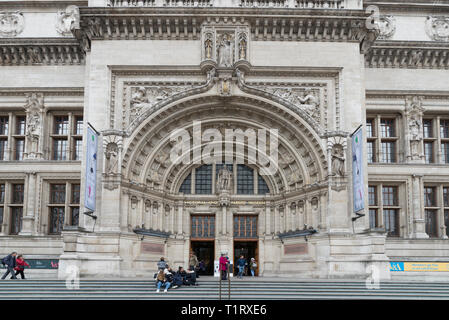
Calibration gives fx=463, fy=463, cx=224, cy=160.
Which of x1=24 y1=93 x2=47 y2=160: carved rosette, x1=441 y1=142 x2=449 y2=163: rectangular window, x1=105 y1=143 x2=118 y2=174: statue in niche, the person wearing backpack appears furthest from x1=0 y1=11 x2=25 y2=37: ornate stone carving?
x1=441 y1=142 x2=449 y2=163: rectangular window

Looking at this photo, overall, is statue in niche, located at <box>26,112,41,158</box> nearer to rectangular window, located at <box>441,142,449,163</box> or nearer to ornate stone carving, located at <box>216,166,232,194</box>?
ornate stone carving, located at <box>216,166,232,194</box>

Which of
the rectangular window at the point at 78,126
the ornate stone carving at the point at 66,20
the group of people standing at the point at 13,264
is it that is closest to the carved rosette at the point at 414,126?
the rectangular window at the point at 78,126

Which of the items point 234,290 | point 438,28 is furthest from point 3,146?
point 438,28

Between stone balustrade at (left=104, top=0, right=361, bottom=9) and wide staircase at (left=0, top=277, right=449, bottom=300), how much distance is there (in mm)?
14582

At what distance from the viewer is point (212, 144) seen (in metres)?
27.0

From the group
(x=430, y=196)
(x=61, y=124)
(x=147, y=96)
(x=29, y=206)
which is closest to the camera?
(x=147, y=96)

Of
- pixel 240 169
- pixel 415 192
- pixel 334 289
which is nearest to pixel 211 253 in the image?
pixel 240 169

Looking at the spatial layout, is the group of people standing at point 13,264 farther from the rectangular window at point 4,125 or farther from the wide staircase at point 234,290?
the rectangular window at point 4,125

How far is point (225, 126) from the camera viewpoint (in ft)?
86.8

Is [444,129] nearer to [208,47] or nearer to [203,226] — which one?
[208,47]

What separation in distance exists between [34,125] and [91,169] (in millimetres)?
6877

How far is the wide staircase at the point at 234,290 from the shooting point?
1688cm
